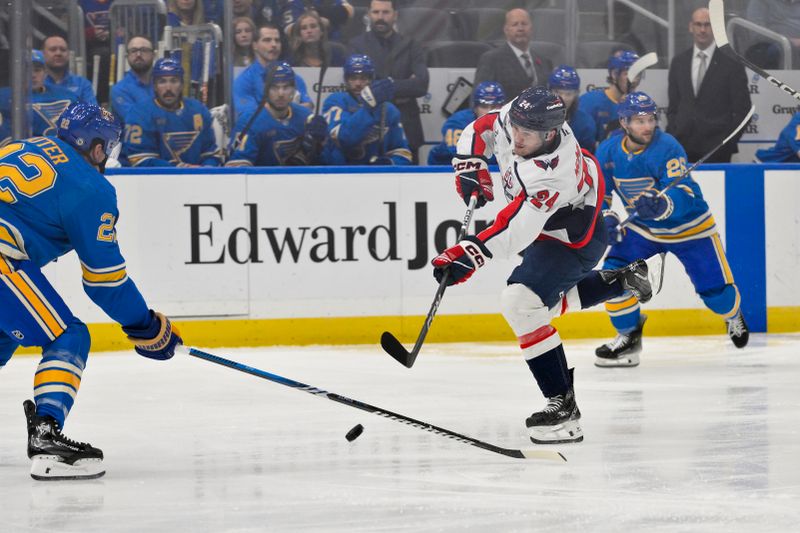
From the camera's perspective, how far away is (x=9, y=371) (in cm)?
589

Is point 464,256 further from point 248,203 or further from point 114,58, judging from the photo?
point 114,58

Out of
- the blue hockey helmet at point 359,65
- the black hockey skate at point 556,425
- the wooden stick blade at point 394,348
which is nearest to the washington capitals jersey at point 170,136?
the blue hockey helmet at point 359,65

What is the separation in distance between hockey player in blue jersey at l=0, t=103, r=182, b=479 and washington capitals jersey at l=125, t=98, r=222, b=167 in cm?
310

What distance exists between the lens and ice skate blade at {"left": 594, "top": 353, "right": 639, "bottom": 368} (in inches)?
240

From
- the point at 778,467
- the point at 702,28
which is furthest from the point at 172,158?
the point at 778,467

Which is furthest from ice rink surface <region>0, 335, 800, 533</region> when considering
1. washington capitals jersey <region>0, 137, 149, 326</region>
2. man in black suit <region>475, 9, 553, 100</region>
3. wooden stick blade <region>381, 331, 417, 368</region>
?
man in black suit <region>475, 9, 553, 100</region>

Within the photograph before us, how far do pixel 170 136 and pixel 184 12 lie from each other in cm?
62

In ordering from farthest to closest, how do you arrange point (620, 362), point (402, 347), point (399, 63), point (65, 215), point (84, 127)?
1. point (399, 63)
2. point (620, 362)
3. point (402, 347)
4. point (84, 127)
5. point (65, 215)

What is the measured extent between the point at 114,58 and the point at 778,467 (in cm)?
419

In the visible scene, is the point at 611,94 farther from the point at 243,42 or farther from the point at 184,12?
the point at 184,12

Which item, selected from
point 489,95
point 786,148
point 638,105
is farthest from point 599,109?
point 638,105

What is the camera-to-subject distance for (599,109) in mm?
7391

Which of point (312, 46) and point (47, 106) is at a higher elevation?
point (312, 46)

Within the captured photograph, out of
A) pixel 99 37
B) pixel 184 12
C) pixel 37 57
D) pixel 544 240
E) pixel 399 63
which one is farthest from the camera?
pixel 399 63
